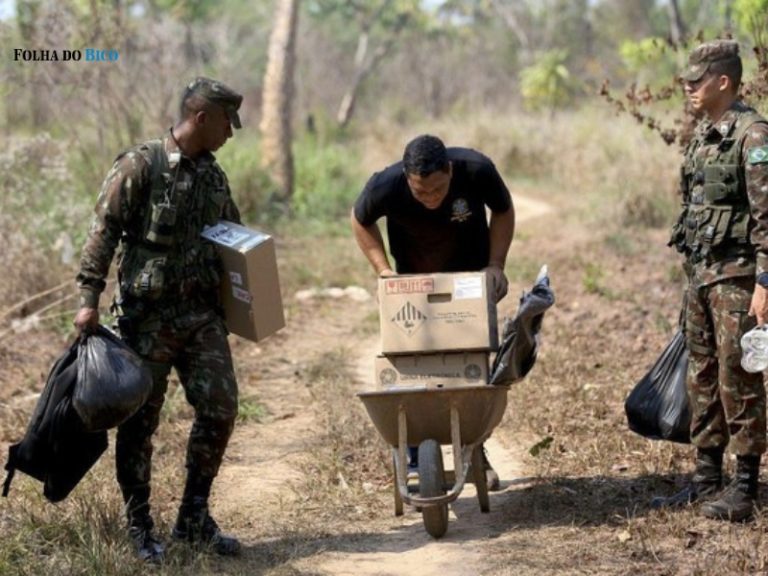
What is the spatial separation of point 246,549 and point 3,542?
1046 millimetres

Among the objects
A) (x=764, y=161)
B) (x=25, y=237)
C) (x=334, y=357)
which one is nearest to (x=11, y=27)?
(x=25, y=237)

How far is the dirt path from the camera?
5129mm

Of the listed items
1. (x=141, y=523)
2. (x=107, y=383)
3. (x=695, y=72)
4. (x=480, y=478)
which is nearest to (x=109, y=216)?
(x=107, y=383)

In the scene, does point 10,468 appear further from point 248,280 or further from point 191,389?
point 248,280

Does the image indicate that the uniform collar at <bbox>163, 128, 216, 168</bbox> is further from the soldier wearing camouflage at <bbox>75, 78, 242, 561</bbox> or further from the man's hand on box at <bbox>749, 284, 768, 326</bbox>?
the man's hand on box at <bbox>749, 284, 768, 326</bbox>

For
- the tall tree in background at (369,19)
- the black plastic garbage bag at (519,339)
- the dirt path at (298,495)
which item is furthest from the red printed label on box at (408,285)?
the tall tree in background at (369,19)

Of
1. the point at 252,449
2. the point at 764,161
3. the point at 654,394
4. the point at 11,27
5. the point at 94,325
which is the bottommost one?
the point at 252,449

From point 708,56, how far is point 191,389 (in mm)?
2619

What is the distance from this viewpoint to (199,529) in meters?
5.20

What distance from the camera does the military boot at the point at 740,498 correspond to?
17.0 feet

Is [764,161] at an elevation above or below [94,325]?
above

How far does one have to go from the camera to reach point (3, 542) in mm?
4918

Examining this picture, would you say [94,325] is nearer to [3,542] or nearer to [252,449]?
[3,542]

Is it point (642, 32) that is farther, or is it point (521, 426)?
point (642, 32)
